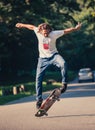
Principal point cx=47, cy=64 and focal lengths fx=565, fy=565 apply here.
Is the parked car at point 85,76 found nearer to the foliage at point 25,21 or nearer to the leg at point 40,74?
the foliage at point 25,21

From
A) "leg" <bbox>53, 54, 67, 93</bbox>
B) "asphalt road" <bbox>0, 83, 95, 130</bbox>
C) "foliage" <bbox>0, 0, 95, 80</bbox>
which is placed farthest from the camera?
"foliage" <bbox>0, 0, 95, 80</bbox>

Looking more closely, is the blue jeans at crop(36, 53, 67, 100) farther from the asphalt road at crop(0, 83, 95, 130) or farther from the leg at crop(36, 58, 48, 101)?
the asphalt road at crop(0, 83, 95, 130)

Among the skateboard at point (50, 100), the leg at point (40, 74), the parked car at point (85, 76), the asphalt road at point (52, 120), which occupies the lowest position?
the parked car at point (85, 76)

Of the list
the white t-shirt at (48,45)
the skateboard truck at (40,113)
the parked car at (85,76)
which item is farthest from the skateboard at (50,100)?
the parked car at (85,76)

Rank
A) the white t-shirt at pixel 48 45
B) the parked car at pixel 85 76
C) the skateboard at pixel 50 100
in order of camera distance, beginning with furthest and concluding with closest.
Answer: the parked car at pixel 85 76 < the white t-shirt at pixel 48 45 < the skateboard at pixel 50 100

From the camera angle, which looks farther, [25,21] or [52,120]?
[25,21]

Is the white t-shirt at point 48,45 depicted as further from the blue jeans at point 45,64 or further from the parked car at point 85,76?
the parked car at point 85,76

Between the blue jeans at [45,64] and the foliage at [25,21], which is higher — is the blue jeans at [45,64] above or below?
below

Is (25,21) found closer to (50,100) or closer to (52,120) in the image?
(50,100)

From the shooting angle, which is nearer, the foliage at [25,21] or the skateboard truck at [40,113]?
the skateboard truck at [40,113]

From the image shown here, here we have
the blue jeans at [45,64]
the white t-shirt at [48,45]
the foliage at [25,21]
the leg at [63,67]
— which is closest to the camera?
the leg at [63,67]

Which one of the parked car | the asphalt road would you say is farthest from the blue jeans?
the parked car

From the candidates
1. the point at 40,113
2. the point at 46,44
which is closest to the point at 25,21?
the point at 46,44

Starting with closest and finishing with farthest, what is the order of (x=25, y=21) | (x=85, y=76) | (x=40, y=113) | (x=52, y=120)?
(x=52, y=120) < (x=40, y=113) < (x=25, y=21) < (x=85, y=76)
